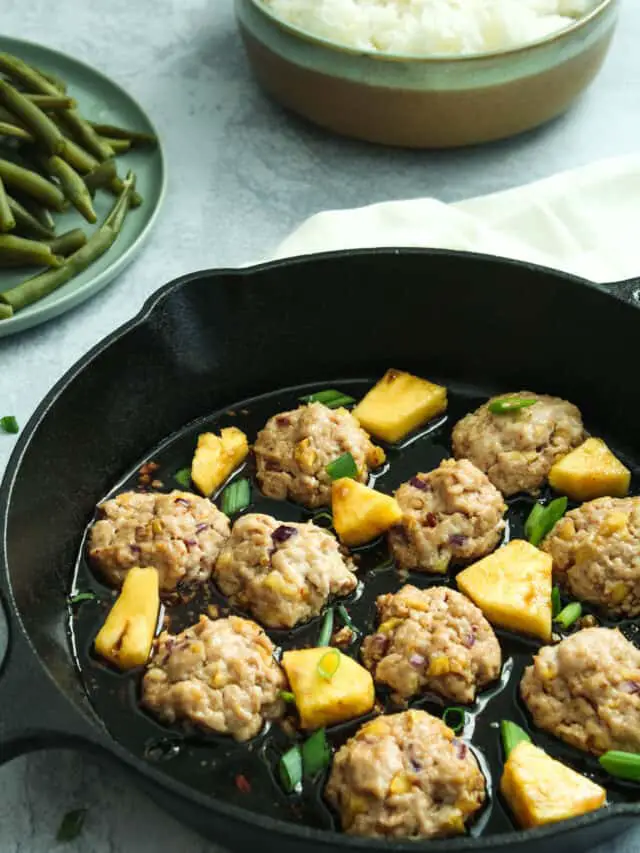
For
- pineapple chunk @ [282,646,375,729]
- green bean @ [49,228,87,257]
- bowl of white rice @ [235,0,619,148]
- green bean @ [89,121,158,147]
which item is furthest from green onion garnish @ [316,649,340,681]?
green bean @ [89,121,158,147]

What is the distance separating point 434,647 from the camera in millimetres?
2424

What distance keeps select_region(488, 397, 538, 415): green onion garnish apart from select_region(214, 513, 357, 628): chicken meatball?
1.98 ft

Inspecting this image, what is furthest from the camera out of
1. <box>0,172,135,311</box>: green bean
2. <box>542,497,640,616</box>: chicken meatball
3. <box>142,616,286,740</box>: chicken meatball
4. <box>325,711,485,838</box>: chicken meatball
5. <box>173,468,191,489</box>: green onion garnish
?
<box>0,172,135,311</box>: green bean

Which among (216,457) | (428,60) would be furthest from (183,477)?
(428,60)

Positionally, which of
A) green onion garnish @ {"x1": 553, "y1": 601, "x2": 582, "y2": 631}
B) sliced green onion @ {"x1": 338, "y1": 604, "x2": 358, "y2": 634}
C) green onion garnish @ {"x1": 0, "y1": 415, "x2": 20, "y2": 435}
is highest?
sliced green onion @ {"x1": 338, "y1": 604, "x2": 358, "y2": 634}

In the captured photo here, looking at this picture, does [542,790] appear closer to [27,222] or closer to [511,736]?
[511,736]

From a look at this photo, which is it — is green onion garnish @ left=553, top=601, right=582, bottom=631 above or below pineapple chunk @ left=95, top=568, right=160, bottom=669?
below

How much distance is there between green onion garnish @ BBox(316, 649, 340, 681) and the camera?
94.0 inches

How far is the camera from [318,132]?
172 inches

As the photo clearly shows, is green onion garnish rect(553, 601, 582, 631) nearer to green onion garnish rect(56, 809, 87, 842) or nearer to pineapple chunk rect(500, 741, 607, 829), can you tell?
pineapple chunk rect(500, 741, 607, 829)

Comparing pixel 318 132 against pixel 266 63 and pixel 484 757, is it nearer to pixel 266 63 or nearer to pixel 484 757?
pixel 266 63

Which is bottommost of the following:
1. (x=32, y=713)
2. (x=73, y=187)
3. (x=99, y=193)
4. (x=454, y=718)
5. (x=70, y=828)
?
(x=70, y=828)

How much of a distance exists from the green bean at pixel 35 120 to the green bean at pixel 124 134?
0.26 meters

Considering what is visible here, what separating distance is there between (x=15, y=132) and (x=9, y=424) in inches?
43.1
